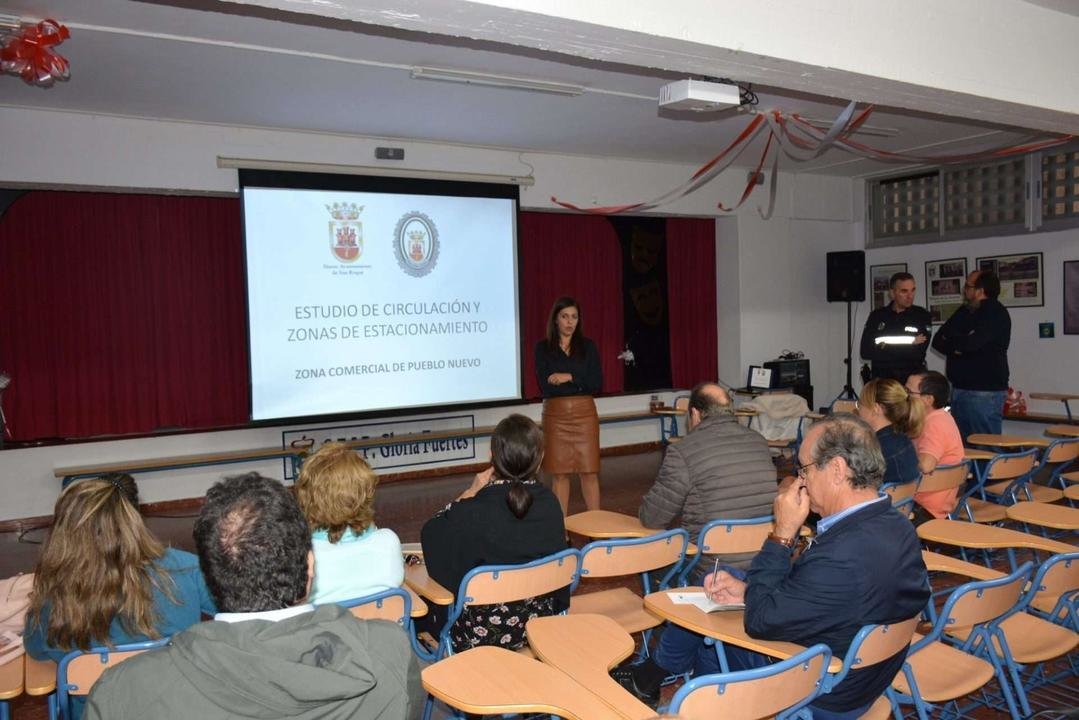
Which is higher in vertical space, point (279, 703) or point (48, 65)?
point (48, 65)

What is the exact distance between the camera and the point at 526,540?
8.71ft

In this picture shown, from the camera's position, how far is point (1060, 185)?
7.84 meters

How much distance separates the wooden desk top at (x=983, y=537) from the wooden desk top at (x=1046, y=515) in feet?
0.35

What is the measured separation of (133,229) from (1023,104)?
20.0 feet

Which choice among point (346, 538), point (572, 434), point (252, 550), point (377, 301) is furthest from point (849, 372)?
point (252, 550)

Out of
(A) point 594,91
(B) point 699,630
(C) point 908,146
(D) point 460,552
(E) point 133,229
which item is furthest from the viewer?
(C) point 908,146

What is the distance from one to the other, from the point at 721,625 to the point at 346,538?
1.17m

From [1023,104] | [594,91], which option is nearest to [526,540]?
[1023,104]

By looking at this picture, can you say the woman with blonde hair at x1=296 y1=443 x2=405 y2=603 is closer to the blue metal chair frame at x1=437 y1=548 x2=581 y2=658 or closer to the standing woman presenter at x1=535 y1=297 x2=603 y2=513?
the blue metal chair frame at x1=437 y1=548 x2=581 y2=658

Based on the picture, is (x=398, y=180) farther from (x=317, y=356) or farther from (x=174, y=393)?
(x=174, y=393)

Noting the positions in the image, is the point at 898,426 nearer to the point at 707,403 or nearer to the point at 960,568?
the point at 707,403

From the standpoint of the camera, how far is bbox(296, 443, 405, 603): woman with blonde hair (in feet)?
8.04

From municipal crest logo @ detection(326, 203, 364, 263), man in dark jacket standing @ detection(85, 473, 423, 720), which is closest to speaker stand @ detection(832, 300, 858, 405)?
municipal crest logo @ detection(326, 203, 364, 263)

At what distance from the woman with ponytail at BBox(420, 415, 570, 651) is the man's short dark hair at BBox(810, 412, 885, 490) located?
924mm
